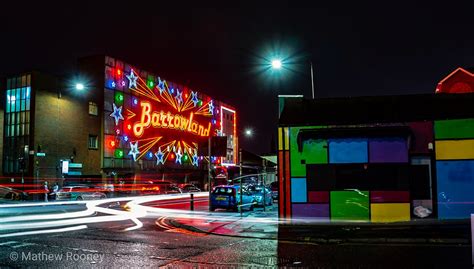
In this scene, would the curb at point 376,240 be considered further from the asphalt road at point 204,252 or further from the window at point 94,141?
the window at point 94,141

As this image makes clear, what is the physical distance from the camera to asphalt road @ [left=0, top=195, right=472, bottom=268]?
31.8ft

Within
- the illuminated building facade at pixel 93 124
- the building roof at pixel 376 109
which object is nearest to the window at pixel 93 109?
the illuminated building facade at pixel 93 124

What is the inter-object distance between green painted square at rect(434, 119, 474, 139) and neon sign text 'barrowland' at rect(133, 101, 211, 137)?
133 feet

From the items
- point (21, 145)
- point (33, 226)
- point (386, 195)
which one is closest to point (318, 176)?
point (386, 195)

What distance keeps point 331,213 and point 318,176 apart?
1.51 meters

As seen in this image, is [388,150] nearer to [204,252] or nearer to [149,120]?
[204,252]

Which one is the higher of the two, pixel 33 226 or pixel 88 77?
pixel 88 77

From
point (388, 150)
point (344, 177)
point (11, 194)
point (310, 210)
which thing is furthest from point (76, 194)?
point (388, 150)

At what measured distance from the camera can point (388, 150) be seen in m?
18.1

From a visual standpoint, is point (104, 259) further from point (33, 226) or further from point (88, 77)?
point (88, 77)

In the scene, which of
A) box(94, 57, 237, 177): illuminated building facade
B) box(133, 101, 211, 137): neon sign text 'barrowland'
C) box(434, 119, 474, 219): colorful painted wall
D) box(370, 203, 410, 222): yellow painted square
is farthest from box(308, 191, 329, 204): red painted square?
box(133, 101, 211, 137): neon sign text 'barrowland'

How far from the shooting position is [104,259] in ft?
33.1

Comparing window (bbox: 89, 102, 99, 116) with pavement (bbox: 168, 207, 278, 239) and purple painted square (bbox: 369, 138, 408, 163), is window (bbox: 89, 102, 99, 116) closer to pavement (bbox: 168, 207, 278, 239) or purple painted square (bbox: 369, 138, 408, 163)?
pavement (bbox: 168, 207, 278, 239)

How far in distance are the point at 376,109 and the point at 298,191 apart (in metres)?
4.53
